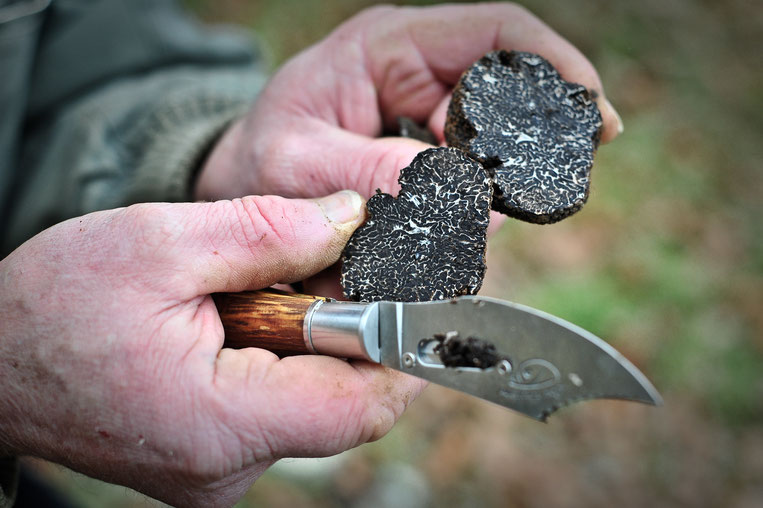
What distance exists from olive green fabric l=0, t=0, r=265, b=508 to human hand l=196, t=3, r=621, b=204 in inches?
24.0

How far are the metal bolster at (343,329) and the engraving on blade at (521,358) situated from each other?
5 cm

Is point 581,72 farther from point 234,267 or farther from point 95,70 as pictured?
point 95,70

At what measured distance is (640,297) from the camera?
5.64m

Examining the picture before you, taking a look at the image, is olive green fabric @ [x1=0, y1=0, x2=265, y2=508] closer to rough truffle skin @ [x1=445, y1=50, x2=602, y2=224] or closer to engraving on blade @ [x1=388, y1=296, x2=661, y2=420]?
rough truffle skin @ [x1=445, y1=50, x2=602, y2=224]

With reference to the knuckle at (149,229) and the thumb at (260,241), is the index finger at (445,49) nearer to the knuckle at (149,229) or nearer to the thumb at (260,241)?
the thumb at (260,241)

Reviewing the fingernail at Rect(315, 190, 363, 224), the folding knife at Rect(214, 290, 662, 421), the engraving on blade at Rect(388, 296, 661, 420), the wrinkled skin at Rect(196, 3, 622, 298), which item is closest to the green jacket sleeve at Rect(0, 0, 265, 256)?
the wrinkled skin at Rect(196, 3, 622, 298)

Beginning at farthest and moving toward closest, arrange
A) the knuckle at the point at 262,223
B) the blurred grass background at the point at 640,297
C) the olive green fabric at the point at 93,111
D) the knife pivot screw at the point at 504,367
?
the blurred grass background at the point at 640,297, the olive green fabric at the point at 93,111, the knuckle at the point at 262,223, the knife pivot screw at the point at 504,367

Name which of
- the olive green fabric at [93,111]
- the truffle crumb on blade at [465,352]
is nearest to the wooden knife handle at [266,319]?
the truffle crumb on blade at [465,352]

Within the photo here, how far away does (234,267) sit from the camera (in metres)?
2.28

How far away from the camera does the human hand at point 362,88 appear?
10.4ft

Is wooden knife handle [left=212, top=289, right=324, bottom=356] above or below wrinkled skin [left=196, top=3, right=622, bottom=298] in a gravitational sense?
below

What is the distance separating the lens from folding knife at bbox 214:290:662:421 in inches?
73.0

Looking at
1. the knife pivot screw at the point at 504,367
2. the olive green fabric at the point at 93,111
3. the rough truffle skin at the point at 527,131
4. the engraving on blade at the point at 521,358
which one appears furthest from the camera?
the olive green fabric at the point at 93,111

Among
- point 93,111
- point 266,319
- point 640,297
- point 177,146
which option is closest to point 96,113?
point 93,111
